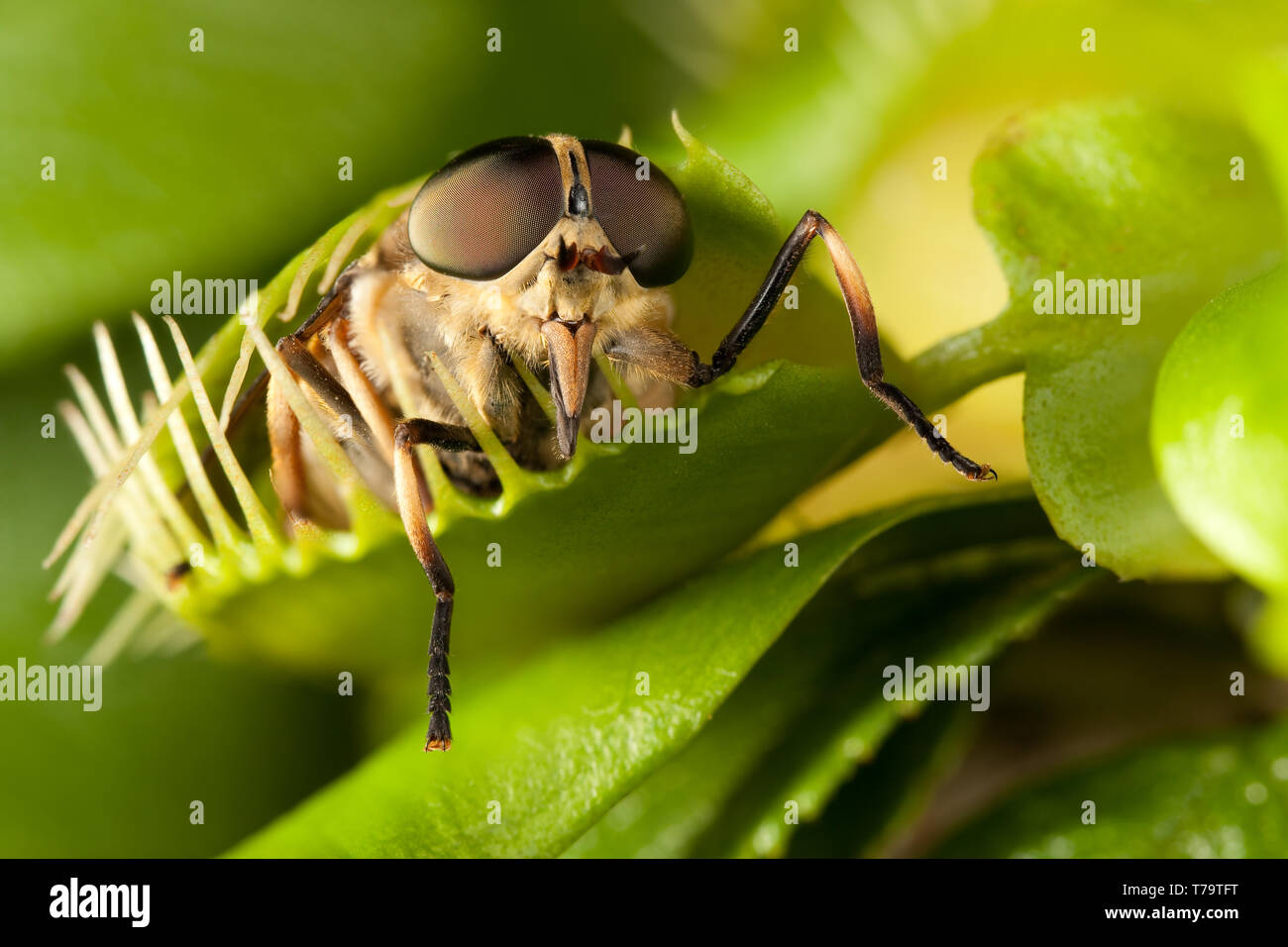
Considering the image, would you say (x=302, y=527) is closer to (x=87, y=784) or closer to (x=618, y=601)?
(x=618, y=601)

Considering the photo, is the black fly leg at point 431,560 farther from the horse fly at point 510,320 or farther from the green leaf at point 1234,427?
the green leaf at point 1234,427

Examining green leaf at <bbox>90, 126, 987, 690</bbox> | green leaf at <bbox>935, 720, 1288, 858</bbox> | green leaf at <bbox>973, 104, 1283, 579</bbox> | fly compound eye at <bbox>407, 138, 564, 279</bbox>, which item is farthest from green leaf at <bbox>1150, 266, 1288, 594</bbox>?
fly compound eye at <bbox>407, 138, 564, 279</bbox>

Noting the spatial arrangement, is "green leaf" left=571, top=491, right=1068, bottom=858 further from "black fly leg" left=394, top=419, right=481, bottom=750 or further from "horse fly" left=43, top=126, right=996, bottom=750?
"black fly leg" left=394, top=419, right=481, bottom=750

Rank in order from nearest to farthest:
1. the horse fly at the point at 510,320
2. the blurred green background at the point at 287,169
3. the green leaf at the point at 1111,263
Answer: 1. the green leaf at the point at 1111,263
2. the horse fly at the point at 510,320
3. the blurred green background at the point at 287,169

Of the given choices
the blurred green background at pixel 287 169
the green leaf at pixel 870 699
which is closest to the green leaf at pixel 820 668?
the green leaf at pixel 870 699

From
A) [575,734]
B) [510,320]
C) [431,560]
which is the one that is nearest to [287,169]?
[510,320]

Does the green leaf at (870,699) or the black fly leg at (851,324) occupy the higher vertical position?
the black fly leg at (851,324)

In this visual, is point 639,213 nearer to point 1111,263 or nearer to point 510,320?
point 510,320

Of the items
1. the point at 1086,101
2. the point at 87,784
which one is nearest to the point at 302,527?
the point at 87,784
